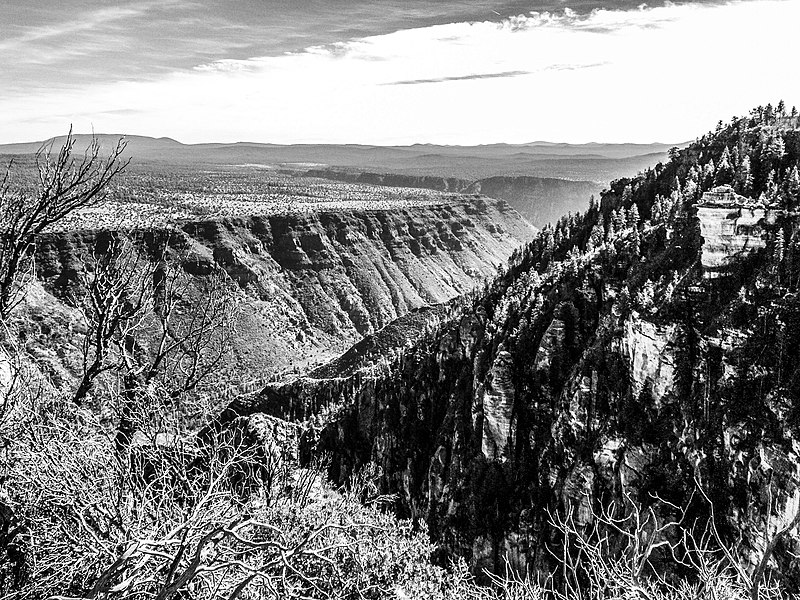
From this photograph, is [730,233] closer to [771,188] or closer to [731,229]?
[731,229]

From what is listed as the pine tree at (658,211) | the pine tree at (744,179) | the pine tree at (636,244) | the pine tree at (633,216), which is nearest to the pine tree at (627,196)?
the pine tree at (633,216)

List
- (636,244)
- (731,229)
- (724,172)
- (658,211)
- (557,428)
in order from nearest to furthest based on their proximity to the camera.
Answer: (731,229) → (557,428) → (636,244) → (724,172) → (658,211)

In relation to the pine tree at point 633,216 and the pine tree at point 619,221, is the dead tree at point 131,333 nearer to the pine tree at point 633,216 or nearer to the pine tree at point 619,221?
the pine tree at point 633,216

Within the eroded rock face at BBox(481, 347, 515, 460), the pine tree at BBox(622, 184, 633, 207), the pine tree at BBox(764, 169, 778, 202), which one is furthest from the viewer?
the pine tree at BBox(622, 184, 633, 207)

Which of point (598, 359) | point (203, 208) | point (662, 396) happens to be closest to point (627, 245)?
point (598, 359)

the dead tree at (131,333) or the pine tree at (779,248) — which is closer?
the dead tree at (131,333)

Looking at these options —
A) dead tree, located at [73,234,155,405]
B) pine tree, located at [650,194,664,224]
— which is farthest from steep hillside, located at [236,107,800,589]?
dead tree, located at [73,234,155,405]

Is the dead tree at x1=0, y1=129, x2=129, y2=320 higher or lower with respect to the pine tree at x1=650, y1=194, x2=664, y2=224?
higher

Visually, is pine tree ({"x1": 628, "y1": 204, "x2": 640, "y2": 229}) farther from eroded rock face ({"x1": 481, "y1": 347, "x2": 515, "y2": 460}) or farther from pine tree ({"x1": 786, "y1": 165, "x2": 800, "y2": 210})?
eroded rock face ({"x1": 481, "y1": 347, "x2": 515, "y2": 460})

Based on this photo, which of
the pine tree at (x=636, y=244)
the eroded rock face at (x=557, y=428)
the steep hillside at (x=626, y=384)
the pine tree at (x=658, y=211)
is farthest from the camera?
the pine tree at (x=658, y=211)

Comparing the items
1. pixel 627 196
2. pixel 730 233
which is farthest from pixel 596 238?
pixel 730 233
